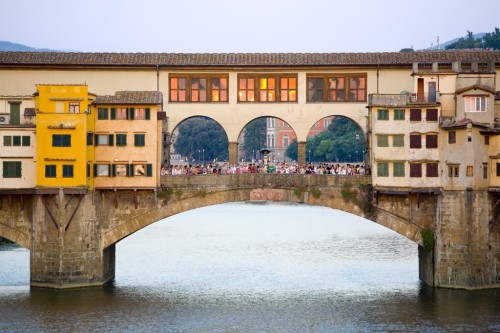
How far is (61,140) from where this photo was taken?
2308 inches

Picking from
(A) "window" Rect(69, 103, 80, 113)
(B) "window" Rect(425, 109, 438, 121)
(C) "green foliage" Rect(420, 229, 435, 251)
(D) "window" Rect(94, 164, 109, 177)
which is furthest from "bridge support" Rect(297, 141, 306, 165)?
(A) "window" Rect(69, 103, 80, 113)

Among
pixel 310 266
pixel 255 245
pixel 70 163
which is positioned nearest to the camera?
pixel 70 163

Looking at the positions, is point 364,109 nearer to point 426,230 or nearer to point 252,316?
point 426,230

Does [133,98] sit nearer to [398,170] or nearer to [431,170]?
[398,170]

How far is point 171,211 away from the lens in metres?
60.5

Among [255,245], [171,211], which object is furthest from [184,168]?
[255,245]

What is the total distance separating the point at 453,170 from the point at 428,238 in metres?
4.66

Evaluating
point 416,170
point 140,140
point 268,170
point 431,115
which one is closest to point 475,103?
point 431,115

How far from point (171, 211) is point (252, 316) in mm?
11210

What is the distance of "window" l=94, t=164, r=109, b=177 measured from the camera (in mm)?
60094

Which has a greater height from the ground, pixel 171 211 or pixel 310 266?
pixel 171 211

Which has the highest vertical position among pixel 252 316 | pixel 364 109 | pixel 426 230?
pixel 364 109

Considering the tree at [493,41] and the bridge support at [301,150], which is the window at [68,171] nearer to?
the bridge support at [301,150]

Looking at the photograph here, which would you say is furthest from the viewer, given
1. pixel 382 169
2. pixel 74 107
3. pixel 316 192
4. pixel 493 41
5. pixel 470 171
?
pixel 493 41
